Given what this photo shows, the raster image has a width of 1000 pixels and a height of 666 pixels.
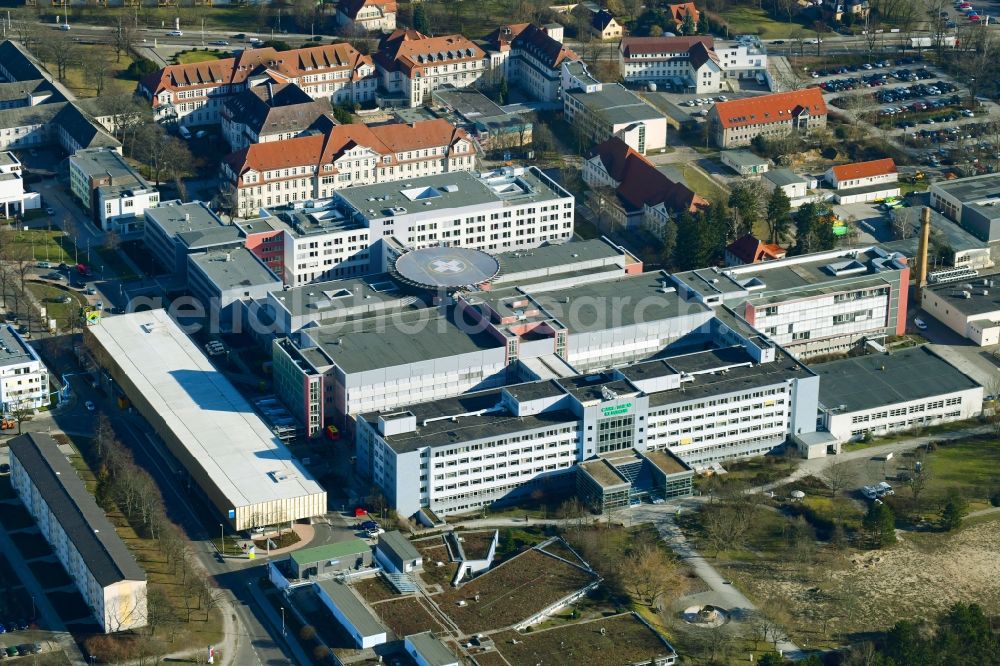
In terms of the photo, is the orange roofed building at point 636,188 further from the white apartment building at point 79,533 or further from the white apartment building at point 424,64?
the white apartment building at point 79,533

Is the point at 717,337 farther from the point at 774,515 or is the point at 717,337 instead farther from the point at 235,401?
the point at 235,401

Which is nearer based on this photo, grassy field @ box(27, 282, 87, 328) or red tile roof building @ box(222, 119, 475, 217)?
grassy field @ box(27, 282, 87, 328)

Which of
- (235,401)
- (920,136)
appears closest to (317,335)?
(235,401)

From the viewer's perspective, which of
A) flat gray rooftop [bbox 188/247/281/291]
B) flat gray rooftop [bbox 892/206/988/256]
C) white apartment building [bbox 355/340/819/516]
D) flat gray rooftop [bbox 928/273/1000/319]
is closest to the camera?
white apartment building [bbox 355/340/819/516]

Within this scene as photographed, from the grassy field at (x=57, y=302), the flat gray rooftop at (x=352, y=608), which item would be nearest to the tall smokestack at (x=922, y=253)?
the flat gray rooftop at (x=352, y=608)

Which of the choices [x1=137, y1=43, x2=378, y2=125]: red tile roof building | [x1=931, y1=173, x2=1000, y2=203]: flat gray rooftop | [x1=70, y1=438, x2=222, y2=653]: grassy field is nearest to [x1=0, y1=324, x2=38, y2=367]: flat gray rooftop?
[x1=70, y1=438, x2=222, y2=653]: grassy field

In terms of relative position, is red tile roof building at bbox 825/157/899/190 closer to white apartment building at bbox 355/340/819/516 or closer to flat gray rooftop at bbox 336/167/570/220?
flat gray rooftop at bbox 336/167/570/220

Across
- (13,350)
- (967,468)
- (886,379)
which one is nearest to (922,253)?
(886,379)
